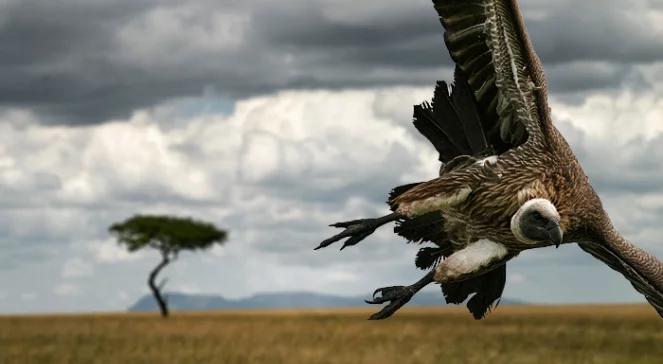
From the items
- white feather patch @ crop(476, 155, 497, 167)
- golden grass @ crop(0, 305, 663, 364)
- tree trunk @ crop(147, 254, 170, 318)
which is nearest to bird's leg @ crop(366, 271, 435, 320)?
white feather patch @ crop(476, 155, 497, 167)

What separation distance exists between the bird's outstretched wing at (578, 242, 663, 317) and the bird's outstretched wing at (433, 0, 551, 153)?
2.70ft

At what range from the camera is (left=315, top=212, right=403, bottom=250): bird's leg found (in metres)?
6.21

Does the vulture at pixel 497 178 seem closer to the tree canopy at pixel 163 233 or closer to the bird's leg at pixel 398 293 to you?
the bird's leg at pixel 398 293

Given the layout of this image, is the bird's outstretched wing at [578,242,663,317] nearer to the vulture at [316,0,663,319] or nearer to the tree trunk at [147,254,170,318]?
the vulture at [316,0,663,319]

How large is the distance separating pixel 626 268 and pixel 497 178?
43.2 inches

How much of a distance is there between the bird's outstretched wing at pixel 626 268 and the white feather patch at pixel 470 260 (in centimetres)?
77

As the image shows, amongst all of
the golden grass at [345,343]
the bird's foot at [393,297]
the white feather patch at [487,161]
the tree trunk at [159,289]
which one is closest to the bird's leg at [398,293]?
the bird's foot at [393,297]

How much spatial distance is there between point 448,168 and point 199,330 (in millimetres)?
36306

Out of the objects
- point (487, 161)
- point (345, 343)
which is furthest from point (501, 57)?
point (345, 343)

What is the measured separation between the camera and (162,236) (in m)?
68.9

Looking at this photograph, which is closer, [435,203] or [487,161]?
[435,203]

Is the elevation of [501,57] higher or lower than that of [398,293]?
higher

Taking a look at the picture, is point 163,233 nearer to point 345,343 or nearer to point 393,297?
point 345,343

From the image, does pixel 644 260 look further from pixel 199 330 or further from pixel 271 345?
pixel 199 330
